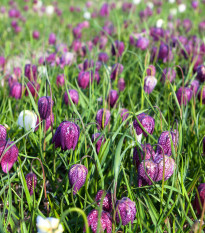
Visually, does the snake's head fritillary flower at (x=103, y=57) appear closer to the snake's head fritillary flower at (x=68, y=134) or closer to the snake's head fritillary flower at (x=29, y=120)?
the snake's head fritillary flower at (x=29, y=120)

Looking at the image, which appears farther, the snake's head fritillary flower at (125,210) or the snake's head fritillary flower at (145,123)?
the snake's head fritillary flower at (145,123)

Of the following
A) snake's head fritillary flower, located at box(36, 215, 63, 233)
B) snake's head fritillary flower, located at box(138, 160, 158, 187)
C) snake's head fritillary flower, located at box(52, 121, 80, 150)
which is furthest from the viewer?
snake's head fritillary flower, located at box(52, 121, 80, 150)

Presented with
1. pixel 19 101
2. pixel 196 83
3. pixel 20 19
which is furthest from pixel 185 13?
pixel 19 101

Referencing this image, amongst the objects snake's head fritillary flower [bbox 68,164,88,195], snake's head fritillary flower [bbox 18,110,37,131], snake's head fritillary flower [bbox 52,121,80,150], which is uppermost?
snake's head fritillary flower [bbox 52,121,80,150]

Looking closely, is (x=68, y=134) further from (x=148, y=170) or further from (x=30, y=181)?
(x=148, y=170)

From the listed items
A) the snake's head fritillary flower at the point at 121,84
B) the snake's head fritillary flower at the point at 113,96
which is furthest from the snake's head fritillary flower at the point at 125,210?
the snake's head fritillary flower at the point at 121,84

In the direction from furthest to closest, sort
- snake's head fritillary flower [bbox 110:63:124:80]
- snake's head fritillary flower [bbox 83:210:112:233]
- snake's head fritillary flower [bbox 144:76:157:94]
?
→ snake's head fritillary flower [bbox 110:63:124:80], snake's head fritillary flower [bbox 144:76:157:94], snake's head fritillary flower [bbox 83:210:112:233]

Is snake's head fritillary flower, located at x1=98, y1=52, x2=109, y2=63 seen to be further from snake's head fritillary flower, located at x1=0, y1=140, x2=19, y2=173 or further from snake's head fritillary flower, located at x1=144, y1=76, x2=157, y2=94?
snake's head fritillary flower, located at x1=0, y1=140, x2=19, y2=173

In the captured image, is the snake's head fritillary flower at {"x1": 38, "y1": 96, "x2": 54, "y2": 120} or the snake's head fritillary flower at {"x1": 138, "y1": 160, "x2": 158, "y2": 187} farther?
the snake's head fritillary flower at {"x1": 38, "y1": 96, "x2": 54, "y2": 120}

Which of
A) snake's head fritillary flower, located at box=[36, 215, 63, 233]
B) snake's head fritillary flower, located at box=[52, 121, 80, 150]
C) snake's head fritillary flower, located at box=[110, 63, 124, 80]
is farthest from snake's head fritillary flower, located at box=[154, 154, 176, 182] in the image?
snake's head fritillary flower, located at box=[110, 63, 124, 80]

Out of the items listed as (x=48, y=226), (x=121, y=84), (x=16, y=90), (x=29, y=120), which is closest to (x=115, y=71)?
(x=121, y=84)

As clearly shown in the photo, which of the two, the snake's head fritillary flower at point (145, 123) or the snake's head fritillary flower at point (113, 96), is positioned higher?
the snake's head fritillary flower at point (145, 123)

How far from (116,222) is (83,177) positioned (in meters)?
0.21

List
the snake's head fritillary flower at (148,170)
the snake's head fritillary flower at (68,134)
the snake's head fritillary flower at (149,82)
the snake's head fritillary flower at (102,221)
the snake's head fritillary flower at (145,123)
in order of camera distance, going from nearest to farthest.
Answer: the snake's head fritillary flower at (102,221) < the snake's head fritillary flower at (148,170) < the snake's head fritillary flower at (68,134) < the snake's head fritillary flower at (145,123) < the snake's head fritillary flower at (149,82)
